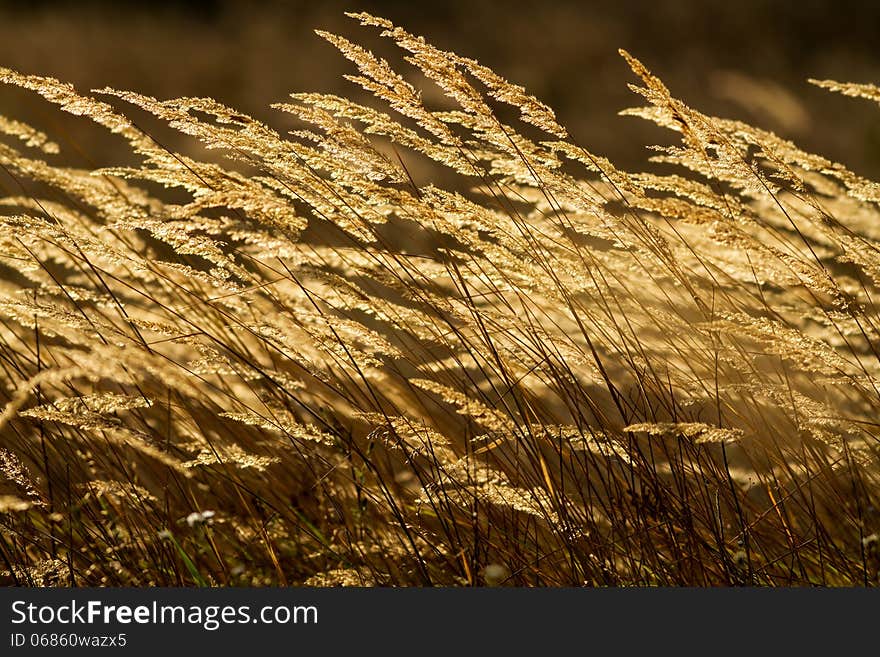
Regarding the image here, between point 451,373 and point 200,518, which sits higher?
point 451,373

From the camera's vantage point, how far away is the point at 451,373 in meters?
1.72

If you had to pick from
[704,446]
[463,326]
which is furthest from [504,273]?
[704,446]

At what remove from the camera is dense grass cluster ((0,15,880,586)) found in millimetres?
1449

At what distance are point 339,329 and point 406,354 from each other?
16 centimetres

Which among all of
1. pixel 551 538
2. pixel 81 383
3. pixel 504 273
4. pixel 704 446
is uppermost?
pixel 81 383

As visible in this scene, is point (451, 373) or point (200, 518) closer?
point (200, 518)

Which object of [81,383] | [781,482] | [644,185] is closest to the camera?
[781,482]

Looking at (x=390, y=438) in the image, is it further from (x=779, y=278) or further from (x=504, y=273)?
(x=779, y=278)

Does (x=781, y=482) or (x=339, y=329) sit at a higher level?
(x=339, y=329)

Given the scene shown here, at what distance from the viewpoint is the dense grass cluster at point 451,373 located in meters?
1.45

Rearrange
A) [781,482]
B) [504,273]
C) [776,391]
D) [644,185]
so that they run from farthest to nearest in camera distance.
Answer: [644,185] → [504,273] → [781,482] → [776,391]

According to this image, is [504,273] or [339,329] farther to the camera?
[504,273]

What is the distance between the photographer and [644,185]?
1.84m

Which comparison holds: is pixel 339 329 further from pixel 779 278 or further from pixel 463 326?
pixel 779 278
